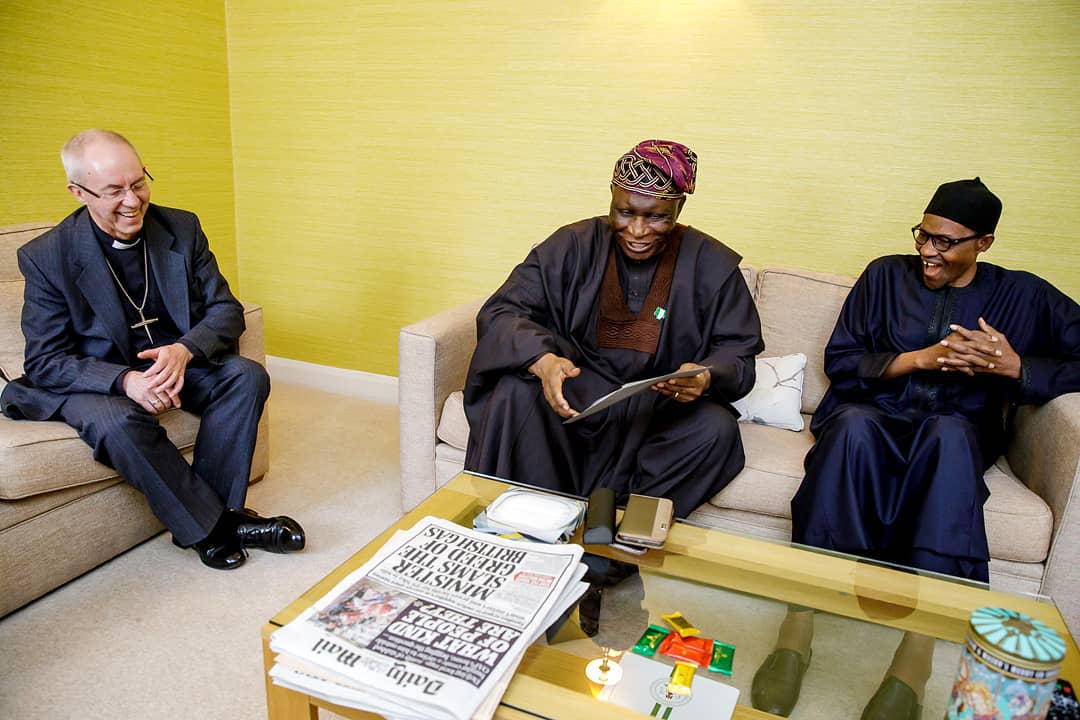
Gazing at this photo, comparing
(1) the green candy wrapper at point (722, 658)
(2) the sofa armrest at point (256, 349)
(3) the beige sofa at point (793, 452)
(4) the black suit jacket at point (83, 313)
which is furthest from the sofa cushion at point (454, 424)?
(1) the green candy wrapper at point (722, 658)

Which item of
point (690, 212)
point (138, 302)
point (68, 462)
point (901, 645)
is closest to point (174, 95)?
point (138, 302)

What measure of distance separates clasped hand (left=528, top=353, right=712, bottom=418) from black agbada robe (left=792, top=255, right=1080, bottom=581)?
368 mm

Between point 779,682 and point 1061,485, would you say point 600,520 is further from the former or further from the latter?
point 1061,485

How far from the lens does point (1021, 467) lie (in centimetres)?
221

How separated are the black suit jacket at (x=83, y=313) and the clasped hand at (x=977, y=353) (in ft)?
6.74

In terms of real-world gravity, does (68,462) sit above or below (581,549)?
below

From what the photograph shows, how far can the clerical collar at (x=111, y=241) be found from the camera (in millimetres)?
2229

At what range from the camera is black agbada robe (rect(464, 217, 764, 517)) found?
7.07ft

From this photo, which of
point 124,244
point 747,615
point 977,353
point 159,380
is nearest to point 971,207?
point 977,353

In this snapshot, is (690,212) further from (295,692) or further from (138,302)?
(295,692)

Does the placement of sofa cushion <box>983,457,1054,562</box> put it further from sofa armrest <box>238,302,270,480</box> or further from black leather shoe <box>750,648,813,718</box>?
sofa armrest <box>238,302,270,480</box>

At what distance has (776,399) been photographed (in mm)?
2438

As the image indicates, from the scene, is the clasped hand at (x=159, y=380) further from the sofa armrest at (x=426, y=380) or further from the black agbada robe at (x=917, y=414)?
the black agbada robe at (x=917, y=414)

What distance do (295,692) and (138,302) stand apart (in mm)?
1550
